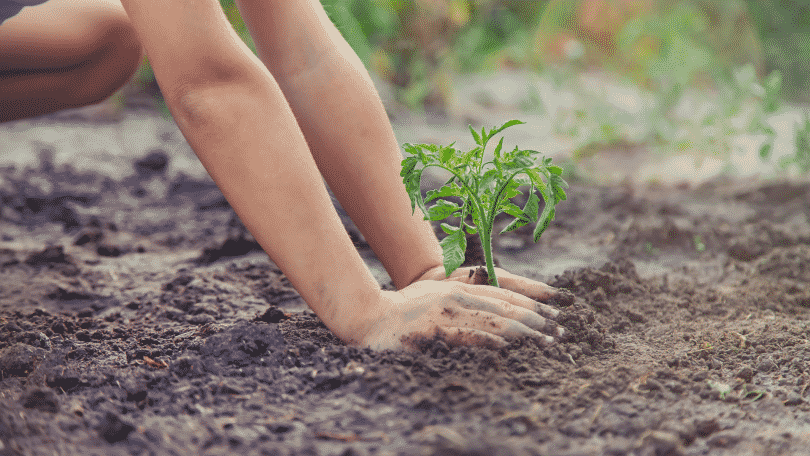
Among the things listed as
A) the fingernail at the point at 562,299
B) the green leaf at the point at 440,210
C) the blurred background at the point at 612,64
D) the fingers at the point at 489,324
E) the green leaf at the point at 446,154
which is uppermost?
the blurred background at the point at 612,64

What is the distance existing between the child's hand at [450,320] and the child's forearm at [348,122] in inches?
9.0

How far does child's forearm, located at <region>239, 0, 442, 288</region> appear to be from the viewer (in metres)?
1.66

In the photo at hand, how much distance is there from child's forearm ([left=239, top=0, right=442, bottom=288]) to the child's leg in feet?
3.17

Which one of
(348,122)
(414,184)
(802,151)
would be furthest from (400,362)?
(802,151)

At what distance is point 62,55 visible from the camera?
2303 mm

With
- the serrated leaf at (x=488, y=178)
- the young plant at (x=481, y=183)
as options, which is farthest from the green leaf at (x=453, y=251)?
the serrated leaf at (x=488, y=178)

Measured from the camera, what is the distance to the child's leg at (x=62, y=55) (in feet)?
7.25

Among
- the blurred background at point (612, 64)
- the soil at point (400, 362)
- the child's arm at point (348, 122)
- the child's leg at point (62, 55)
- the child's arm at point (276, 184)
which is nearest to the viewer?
the soil at point (400, 362)

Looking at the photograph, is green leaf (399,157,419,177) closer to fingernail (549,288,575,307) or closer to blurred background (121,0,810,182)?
fingernail (549,288,575,307)

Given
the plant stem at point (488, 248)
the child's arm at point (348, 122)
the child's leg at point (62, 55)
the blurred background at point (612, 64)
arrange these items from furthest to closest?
1. the blurred background at point (612, 64)
2. the child's leg at point (62, 55)
3. the child's arm at point (348, 122)
4. the plant stem at point (488, 248)

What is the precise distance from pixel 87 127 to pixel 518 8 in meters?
3.14

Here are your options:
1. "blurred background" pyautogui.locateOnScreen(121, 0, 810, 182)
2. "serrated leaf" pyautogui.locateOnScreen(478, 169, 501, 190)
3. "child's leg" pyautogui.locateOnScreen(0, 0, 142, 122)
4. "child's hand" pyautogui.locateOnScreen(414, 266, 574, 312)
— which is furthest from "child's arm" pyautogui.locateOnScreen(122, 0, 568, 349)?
"blurred background" pyautogui.locateOnScreen(121, 0, 810, 182)

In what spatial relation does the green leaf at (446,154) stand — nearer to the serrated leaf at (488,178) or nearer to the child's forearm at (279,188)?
the serrated leaf at (488,178)

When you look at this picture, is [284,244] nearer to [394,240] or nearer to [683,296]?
[394,240]
